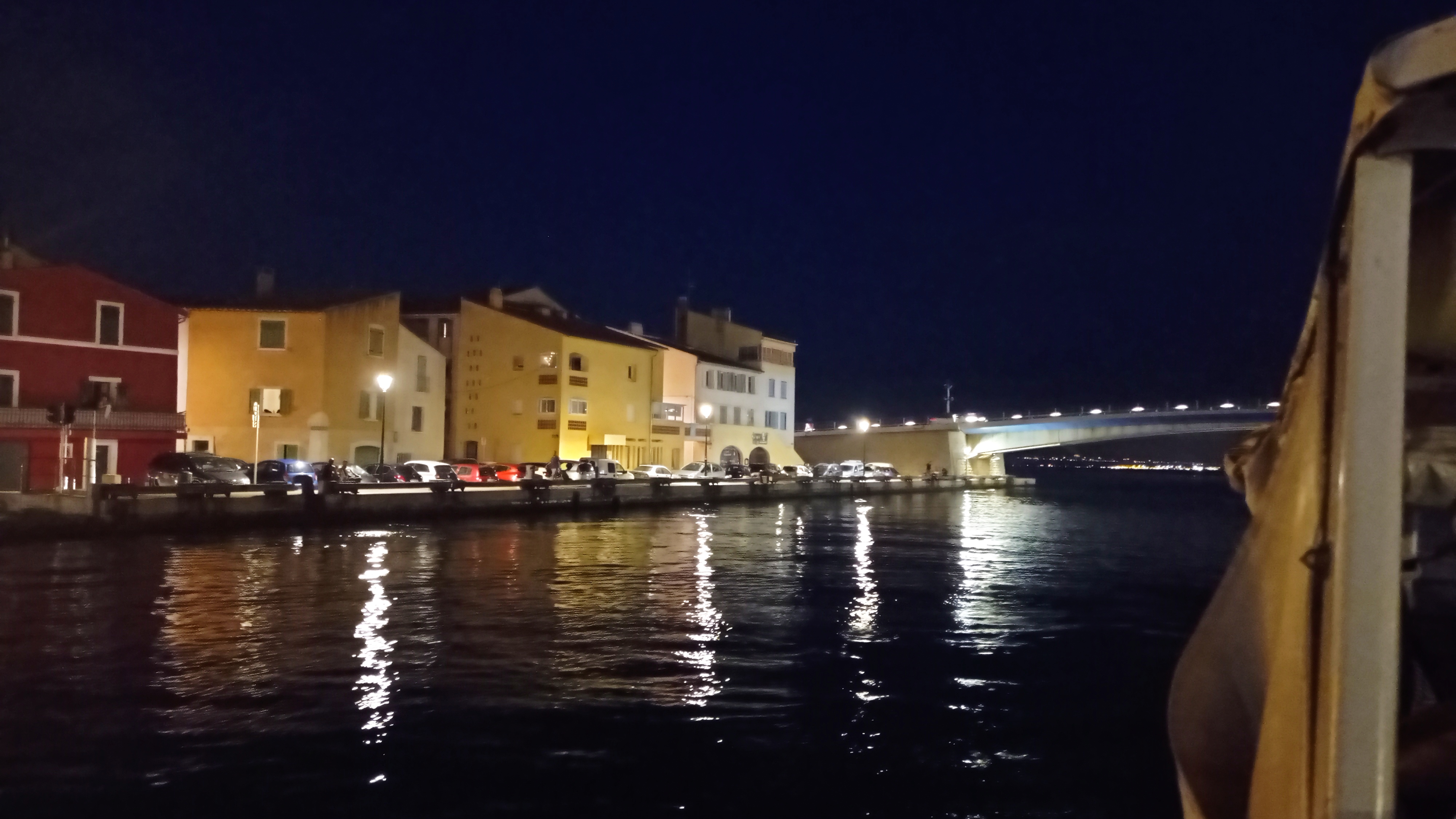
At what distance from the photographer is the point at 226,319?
4594 cm

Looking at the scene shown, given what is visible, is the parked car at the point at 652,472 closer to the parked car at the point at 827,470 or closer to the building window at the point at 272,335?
the parked car at the point at 827,470

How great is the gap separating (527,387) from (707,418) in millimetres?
12657

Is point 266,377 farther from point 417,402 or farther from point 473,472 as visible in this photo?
point 473,472

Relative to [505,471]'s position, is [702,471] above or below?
below

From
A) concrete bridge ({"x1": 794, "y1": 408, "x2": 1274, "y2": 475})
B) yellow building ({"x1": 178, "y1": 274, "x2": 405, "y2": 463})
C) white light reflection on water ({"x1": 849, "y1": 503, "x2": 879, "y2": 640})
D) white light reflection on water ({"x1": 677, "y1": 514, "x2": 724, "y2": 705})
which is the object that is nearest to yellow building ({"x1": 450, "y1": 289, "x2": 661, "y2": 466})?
yellow building ({"x1": 178, "y1": 274, "x2": 405, "y2": 463})

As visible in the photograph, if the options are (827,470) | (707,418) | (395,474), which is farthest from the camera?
(827,470)

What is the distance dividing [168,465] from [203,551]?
12.1 metres

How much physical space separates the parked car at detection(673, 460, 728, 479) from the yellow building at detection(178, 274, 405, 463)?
18.3m

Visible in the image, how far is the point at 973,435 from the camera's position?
287 ft

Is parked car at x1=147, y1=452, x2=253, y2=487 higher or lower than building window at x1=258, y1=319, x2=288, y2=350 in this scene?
lower

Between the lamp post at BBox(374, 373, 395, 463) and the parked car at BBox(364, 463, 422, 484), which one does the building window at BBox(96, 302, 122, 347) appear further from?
the parked car at BBox(364, 463, 422, 484)

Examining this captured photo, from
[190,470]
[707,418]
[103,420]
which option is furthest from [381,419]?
[707,418]

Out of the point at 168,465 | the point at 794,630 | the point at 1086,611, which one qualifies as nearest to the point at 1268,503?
the point at 794,630

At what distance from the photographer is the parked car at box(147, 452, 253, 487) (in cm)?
3606
